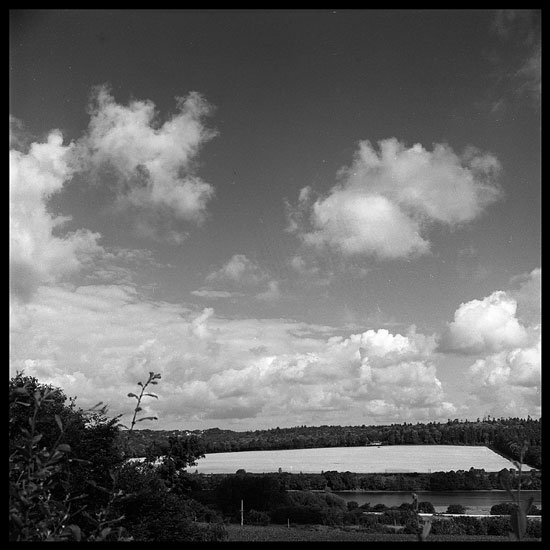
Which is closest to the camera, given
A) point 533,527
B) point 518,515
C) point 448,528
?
point 518,515

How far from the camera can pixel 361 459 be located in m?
26.5

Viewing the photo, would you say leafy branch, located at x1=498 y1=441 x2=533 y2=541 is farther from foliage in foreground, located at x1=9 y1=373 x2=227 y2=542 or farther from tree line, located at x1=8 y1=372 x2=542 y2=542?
foliage in foreground, located at x1=9 y1=373 x2=227 y2=542

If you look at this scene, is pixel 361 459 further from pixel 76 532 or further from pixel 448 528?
pixel 76 532

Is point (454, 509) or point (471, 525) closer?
point (471, 525)

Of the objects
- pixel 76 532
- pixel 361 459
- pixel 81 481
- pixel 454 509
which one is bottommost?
pixel 454 509

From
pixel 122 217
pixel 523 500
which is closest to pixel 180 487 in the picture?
Result: pixel 122 217

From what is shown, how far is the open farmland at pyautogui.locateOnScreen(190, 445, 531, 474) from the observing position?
901 inches

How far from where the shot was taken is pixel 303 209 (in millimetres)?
21656

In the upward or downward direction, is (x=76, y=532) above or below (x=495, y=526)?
above

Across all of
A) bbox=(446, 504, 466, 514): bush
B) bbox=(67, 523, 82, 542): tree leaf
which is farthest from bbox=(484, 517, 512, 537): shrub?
bbox=(67, 523, 82, 542): tree leaf

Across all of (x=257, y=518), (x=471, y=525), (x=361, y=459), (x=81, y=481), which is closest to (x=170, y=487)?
(x=361, y=459)

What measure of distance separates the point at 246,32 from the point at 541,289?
2.80 meters

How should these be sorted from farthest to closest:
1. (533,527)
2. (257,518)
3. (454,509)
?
(257,518) < (454,509) < (533,527)
